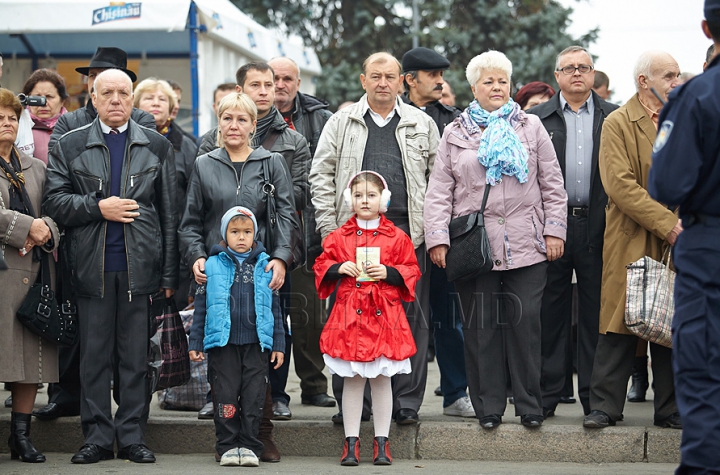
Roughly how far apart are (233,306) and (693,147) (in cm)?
295

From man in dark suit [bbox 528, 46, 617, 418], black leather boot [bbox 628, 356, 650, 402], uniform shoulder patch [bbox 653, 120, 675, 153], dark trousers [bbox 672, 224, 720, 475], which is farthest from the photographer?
black leather boot [bbox 628, 356, 650, 402]

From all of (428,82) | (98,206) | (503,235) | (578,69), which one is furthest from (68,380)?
(578,69)

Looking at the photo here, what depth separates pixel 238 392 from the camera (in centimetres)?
613

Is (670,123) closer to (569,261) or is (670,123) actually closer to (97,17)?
(569,261)

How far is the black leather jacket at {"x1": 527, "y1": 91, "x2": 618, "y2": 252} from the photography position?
670cm

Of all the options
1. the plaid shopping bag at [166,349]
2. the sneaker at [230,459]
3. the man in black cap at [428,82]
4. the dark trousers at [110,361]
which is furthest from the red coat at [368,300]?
the man in black cap at [428,82]

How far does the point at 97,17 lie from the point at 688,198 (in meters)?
9.50

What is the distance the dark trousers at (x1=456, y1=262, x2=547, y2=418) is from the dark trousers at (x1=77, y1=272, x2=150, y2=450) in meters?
2.07

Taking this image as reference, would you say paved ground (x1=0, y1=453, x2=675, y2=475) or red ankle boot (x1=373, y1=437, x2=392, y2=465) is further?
red ankle boot (x1=373, y1=437, x2=392, y2=465)

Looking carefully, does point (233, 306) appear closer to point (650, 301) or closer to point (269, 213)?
point (269, 213)

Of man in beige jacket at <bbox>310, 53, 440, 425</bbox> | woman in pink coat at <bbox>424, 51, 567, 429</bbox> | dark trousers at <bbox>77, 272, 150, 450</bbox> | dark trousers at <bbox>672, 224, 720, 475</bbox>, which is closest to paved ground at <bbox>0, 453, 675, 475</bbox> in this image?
dark trousers at <bbox>77, 272, 150, 450</bbox>

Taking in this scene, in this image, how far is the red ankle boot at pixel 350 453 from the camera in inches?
240

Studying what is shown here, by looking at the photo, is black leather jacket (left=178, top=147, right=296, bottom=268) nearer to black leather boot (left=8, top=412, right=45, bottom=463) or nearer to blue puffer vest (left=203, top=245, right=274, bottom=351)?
blue puffer vest (left=203, top=245, right=274, bottom=351)

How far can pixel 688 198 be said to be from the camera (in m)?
4.31
